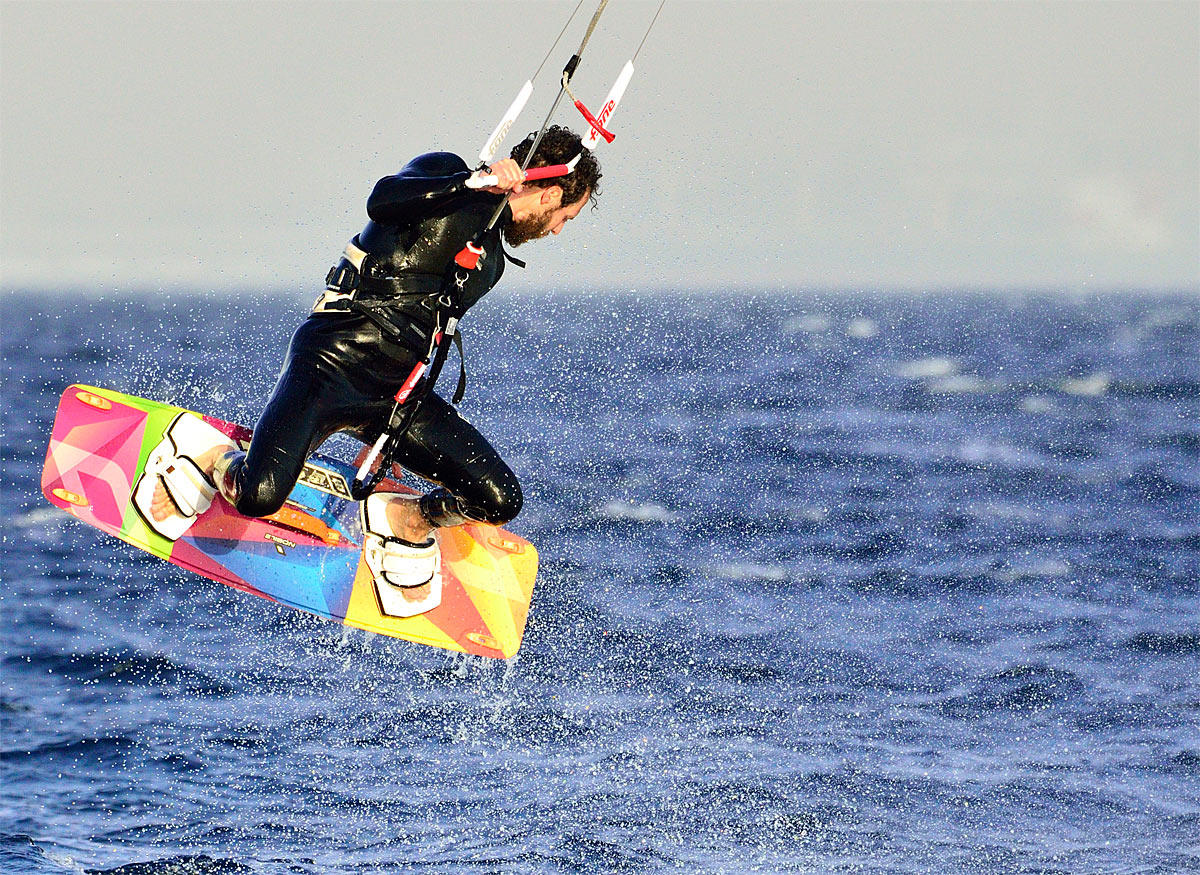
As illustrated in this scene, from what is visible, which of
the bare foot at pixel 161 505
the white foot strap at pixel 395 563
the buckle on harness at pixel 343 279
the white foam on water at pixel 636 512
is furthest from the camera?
the white foam on water at pixel 636 512

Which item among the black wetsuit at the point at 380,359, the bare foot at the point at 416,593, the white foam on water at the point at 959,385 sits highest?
the black wetsuit at the point at 380,359

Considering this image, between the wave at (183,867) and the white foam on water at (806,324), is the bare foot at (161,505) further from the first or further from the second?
the white foam on water at (806,324)

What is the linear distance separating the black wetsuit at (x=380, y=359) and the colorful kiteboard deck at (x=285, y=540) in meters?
1.28

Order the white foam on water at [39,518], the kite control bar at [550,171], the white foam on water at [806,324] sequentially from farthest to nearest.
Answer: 1. the white foam on water at [806,324]
2. the white foam on water at [39,518]
3. the kite control bar at [550,171]

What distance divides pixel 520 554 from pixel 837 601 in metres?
4.46

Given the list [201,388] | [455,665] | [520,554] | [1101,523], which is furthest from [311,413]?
[201,388]

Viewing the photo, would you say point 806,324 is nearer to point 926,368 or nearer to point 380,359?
point 926,368

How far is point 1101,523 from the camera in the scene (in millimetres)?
16500

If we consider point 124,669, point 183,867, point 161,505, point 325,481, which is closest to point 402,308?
point 325,481

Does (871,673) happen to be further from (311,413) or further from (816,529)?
(816,529)

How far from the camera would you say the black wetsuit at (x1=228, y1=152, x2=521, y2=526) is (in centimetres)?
703

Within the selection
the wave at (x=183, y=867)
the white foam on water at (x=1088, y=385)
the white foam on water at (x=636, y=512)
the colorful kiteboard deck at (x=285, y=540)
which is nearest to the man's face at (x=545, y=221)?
the colorful kiteboard deck at (x=285, y=540)

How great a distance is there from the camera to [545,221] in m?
7.04

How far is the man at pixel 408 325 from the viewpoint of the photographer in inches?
271
